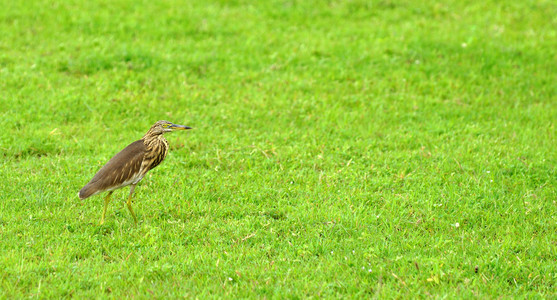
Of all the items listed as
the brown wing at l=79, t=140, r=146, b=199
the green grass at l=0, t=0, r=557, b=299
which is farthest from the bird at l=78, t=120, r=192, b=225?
the green grass at l=0, t=0, r=557, b=299

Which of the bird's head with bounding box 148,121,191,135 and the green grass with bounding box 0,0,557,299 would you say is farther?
the bird's head with bounding box 148,121,191,135

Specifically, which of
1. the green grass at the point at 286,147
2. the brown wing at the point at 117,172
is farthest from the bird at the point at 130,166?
Answer: the green grass at the point at 286,147

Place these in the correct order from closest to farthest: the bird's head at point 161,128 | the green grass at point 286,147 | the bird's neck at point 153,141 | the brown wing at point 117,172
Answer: the green grass at point 286,147 → the brown wing at point 117,172 → the bird's neck at point 153,141 → the bird's head at point 161,128

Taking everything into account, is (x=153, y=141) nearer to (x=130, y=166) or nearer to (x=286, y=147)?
(x=130, y=166)

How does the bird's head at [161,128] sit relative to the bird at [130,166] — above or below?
above

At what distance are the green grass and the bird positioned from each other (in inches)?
19.9

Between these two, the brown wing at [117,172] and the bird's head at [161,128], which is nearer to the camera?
the brown wing at [117,172]

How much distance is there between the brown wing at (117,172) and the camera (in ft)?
24.4

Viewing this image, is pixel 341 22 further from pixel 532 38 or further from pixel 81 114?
pixel 81 114

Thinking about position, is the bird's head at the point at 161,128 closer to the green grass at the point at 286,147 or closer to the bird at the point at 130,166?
the bird at the point at 130,166

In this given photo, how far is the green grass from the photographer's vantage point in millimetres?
6820

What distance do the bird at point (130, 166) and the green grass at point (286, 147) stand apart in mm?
506

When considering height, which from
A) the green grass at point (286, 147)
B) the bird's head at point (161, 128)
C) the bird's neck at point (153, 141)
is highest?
the bird's head at point (161, 128)

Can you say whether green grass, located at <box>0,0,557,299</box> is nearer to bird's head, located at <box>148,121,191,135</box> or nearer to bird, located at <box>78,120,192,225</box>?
bird, located at <box>78,120,192,225</box>
